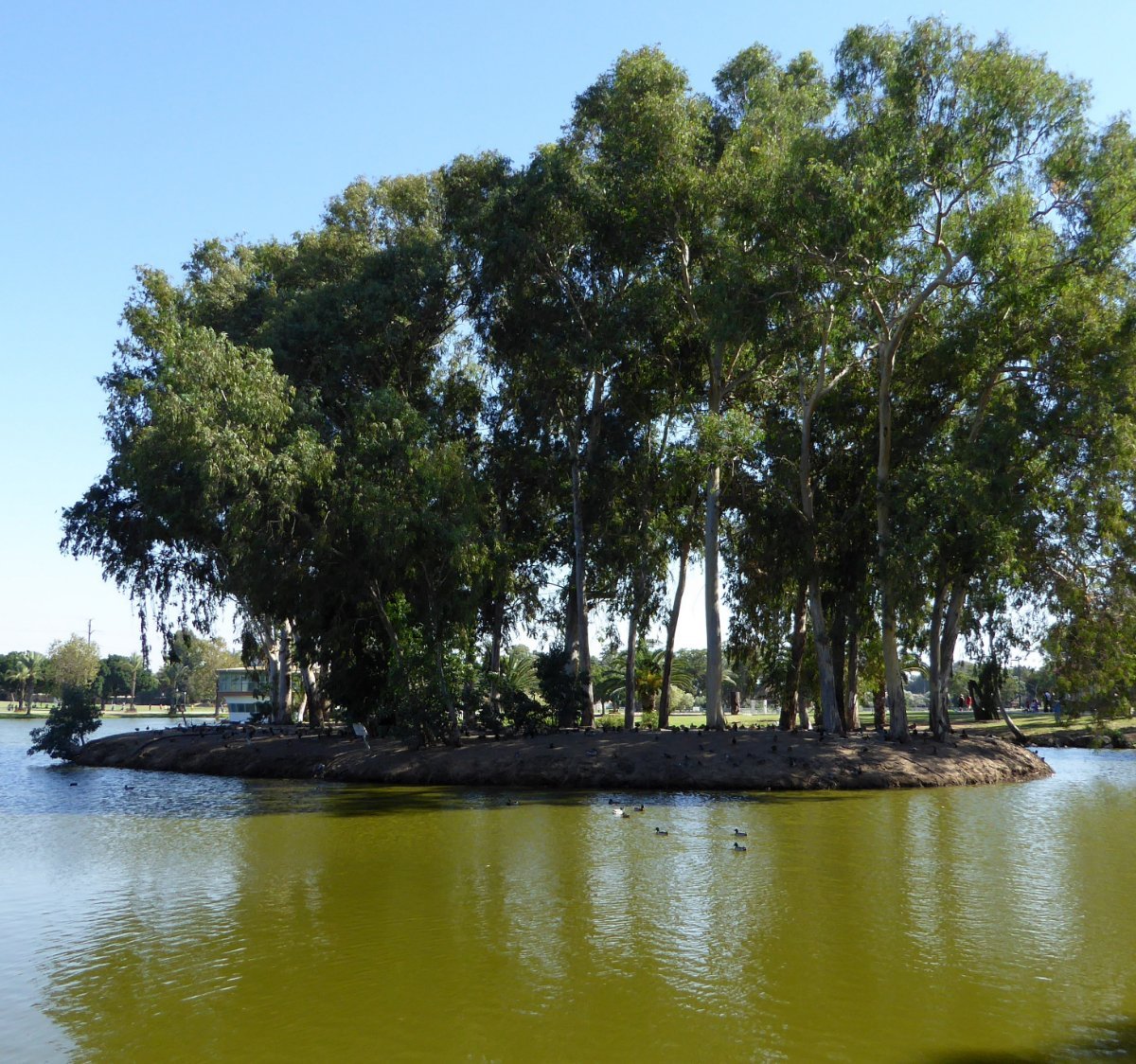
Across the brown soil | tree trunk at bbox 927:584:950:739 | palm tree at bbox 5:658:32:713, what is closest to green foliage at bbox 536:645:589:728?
the brown soil

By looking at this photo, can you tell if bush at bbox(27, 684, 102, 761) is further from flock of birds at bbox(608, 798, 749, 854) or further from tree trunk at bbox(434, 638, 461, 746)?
flock of birds at bbox(608, 798, 749, 854)

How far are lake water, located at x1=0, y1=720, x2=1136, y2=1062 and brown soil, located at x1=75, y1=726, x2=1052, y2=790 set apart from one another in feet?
17.2

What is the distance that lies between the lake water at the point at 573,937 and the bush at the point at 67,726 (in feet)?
81.8

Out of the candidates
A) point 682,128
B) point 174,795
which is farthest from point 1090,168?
point 174,795

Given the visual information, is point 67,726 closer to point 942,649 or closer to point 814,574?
point 814,574

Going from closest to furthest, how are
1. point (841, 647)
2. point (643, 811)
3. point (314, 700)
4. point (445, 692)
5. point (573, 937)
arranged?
point (573, 937) < point (643, 811) < point (445, 692) < point (841, 647) < point (314, 700)

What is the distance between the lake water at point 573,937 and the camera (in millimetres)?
9312

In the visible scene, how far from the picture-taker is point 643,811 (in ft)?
78.6

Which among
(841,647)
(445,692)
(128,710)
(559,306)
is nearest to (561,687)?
(445,692)

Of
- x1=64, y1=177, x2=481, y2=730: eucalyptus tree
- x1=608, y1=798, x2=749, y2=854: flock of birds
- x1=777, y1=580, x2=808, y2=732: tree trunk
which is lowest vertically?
x1=608, y1=798, x2=749, y2=854: flock of birds

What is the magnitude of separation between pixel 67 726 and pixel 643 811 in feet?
111

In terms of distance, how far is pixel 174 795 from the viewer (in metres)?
30.7

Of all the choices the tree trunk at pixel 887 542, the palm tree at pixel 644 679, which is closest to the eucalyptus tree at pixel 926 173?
the tree trunk at pixel 887 542

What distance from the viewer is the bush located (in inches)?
1817
